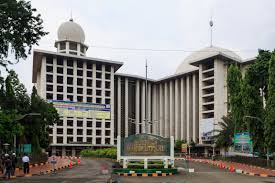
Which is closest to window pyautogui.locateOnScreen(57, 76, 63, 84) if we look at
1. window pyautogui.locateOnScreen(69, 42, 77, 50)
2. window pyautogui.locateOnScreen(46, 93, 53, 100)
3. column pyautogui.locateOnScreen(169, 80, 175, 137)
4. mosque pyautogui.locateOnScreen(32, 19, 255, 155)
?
mosque pyautogui.locateOnScreen(32, 19, 255, 155)

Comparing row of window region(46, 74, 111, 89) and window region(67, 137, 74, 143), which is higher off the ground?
row of window region(46, 74, 111, 89)

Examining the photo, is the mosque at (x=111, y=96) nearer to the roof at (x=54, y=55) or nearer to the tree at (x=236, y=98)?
the roof at (x=54, y=55)

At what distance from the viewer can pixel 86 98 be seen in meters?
104

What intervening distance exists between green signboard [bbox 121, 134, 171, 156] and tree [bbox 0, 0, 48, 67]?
42.3ft

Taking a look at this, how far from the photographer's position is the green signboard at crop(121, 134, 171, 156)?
33031mm

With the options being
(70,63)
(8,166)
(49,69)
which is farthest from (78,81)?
(8,166)

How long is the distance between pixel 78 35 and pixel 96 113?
21091 millimetres

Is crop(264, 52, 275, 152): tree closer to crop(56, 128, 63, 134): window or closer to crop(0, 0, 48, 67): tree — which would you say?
crop(0, 0, 48, 67): tree

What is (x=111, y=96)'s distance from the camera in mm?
107688

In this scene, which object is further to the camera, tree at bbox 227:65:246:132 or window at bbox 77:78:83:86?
window at bbox 77:78:83:86

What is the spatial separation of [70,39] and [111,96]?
59.5ft

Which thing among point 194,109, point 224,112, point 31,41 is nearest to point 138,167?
point 31,41

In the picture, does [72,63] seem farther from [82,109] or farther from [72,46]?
[82,109]

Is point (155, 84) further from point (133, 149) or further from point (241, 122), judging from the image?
point (133, 149)
